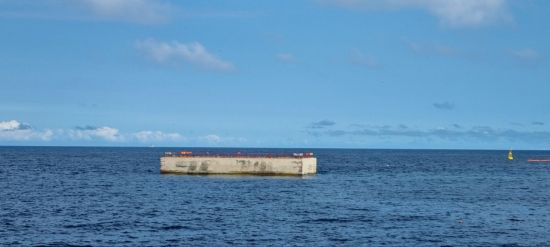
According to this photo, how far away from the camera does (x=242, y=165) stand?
116062 millimetres

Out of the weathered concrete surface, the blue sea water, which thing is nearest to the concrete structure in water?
the weathered concrete surface

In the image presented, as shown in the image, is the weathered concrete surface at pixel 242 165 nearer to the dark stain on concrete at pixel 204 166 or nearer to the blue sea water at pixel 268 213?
the dark stain on concrete at pixel 204 166

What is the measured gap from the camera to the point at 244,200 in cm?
8275

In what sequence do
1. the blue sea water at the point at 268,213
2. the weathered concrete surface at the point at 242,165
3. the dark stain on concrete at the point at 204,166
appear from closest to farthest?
the blue sea water at the point at 268,213
the weathered concrete surface at the point at 242,165
the dark stain on concrete at the point at 204,166

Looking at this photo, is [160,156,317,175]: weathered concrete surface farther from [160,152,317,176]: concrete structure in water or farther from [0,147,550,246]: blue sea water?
[0,147,550,246]: blue sea water

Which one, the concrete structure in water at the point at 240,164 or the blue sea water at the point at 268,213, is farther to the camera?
the concrete structure in water at the point at 240,164

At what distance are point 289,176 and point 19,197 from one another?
43.7m

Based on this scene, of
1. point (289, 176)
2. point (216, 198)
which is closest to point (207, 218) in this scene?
point (216, 198)

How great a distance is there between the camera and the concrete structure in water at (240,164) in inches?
4520

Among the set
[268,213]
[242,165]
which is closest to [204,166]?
[242,165]

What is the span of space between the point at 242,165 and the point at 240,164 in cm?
39

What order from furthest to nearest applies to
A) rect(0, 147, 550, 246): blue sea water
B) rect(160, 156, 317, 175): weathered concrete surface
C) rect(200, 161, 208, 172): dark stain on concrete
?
rect(200, 161, 208, 172): dark stain on concrete, rect(160, 156, 317, 175): weathered concrete surface, rect(0, 147, 550, 246): blue sea water

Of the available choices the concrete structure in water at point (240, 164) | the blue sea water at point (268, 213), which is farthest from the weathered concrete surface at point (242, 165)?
the blue sea water at point (268, 213)

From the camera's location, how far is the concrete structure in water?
115 metres
